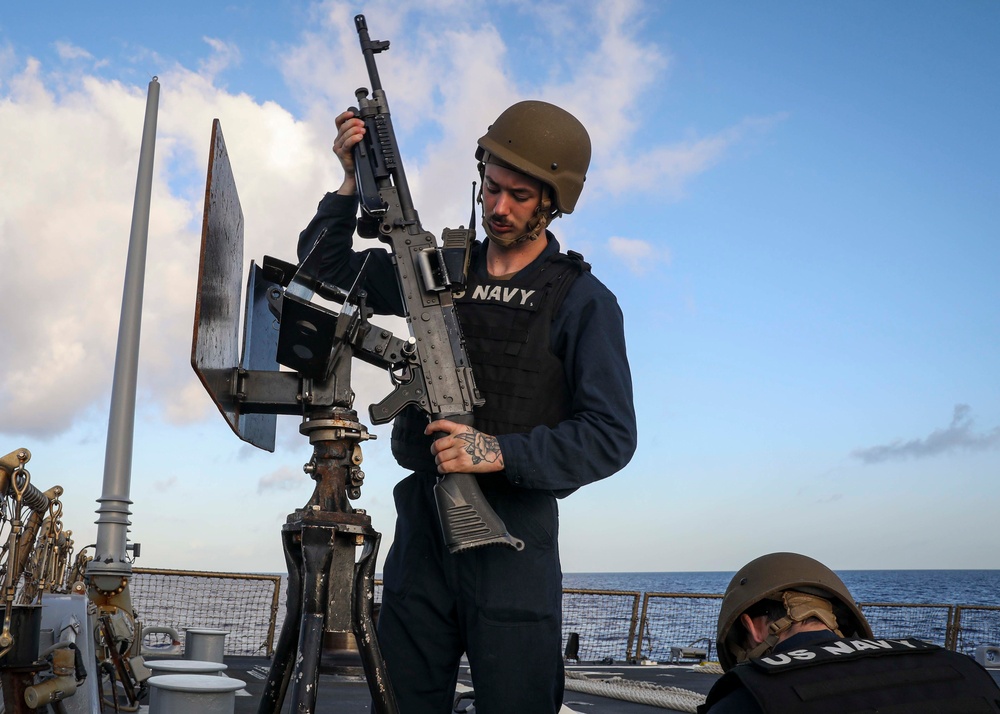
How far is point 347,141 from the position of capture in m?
2.80

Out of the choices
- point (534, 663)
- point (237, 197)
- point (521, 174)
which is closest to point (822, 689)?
point (534, 663)

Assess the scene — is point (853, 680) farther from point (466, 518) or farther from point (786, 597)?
point (466, 518)

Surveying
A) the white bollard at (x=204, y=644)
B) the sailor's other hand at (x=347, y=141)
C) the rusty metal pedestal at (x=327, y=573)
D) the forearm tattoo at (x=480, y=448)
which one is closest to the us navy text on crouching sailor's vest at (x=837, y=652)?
the forearm tattoo at (x=480, y=448)

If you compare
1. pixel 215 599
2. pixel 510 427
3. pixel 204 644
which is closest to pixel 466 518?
pixel 510 427

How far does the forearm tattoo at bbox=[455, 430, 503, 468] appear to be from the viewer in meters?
2.50

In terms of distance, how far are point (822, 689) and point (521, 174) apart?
1.69 m

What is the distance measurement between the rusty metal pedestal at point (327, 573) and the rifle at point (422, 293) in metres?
0.15

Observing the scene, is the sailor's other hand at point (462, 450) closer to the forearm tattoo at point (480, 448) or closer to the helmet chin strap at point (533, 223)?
the forearm tattoo at point (480, 448)

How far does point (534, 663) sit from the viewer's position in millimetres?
2529

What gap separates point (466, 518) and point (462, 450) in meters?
0.18

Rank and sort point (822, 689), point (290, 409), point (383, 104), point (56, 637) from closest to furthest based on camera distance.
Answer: point (822, 689), point (290, 409), point (383, 104), point (56, 637)

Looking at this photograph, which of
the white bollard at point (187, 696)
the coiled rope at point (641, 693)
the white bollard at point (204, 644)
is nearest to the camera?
the white bollard at point (187, 696)

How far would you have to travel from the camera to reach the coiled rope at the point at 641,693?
6758 mm

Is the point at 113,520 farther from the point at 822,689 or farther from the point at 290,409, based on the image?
the point at 822,689
